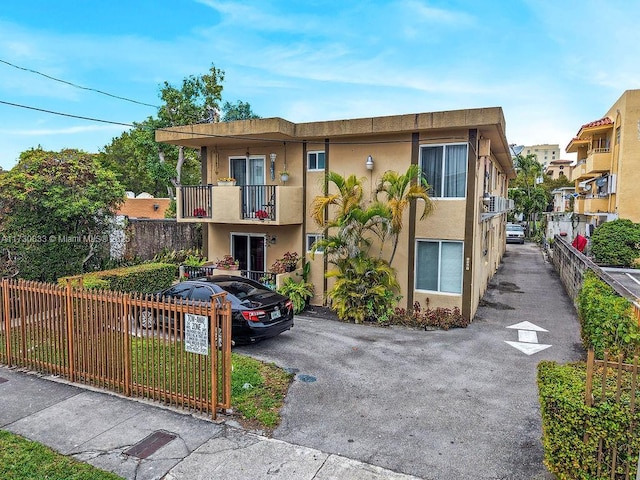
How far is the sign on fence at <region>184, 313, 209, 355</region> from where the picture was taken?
6.36 meters

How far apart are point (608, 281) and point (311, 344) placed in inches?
264

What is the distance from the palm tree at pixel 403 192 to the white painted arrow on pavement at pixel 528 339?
3.98 meters

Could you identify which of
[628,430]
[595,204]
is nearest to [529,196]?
[595,204]

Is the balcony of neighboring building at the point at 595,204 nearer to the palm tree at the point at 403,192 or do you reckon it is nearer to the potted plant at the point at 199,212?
the palm tree at the point at 403,192

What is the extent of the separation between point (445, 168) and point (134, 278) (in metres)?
9.61

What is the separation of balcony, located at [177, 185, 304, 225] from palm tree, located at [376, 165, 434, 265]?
2984 millimetres

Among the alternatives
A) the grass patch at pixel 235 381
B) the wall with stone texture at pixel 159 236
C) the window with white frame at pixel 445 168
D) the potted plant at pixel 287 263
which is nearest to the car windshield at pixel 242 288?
the grass patch at pixel 235 381

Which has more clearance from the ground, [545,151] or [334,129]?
[545,151]

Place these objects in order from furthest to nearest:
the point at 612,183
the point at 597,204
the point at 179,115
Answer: the point at 597,204 < the point at 179,115 < the point at 612,183

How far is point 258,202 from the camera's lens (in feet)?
47.0

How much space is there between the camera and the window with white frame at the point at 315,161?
45.6 feet

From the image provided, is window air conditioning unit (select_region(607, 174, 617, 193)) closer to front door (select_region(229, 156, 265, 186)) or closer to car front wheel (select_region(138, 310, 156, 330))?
front door (select_region(229, 156, 265, 186))

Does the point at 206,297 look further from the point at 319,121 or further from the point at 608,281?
the point at 608,281

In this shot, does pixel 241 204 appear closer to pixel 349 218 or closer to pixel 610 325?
pixel 349 218
